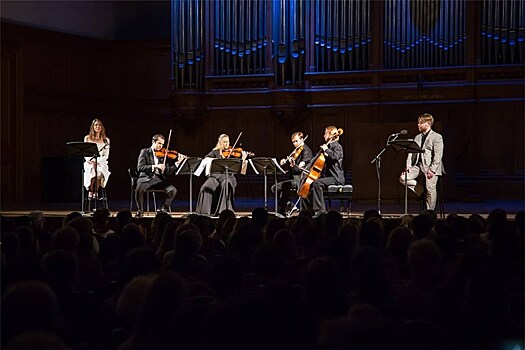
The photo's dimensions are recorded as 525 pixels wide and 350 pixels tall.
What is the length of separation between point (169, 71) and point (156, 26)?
1.12m

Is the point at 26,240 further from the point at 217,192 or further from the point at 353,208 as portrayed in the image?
the point at 353,208

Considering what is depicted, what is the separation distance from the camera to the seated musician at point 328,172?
38.8 feet

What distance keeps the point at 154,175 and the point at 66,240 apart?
270 inches

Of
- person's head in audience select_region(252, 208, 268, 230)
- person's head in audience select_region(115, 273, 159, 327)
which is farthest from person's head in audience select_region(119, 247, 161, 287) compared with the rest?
person's head in audience select_region(252, 208, 268, 230)

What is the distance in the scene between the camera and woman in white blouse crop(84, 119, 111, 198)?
1274 cm

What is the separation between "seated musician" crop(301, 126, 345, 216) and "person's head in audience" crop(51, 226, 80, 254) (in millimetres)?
6461

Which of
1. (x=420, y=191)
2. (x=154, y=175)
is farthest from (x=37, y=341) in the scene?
(x=154, y=175)

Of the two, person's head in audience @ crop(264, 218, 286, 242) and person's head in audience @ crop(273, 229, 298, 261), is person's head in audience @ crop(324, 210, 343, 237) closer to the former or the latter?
person's head in audience @ crop(264, 218, 286, 242)

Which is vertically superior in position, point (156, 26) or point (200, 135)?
point (156, 26)

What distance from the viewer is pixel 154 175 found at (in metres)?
12.4

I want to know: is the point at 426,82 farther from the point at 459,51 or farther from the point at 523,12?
the point at 523,12

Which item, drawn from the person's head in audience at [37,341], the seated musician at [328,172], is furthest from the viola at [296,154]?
the person's head in audience at [37,341]

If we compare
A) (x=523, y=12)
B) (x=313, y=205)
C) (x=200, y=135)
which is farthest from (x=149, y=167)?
(x=523, y=12)

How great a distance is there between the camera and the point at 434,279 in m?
4.42
